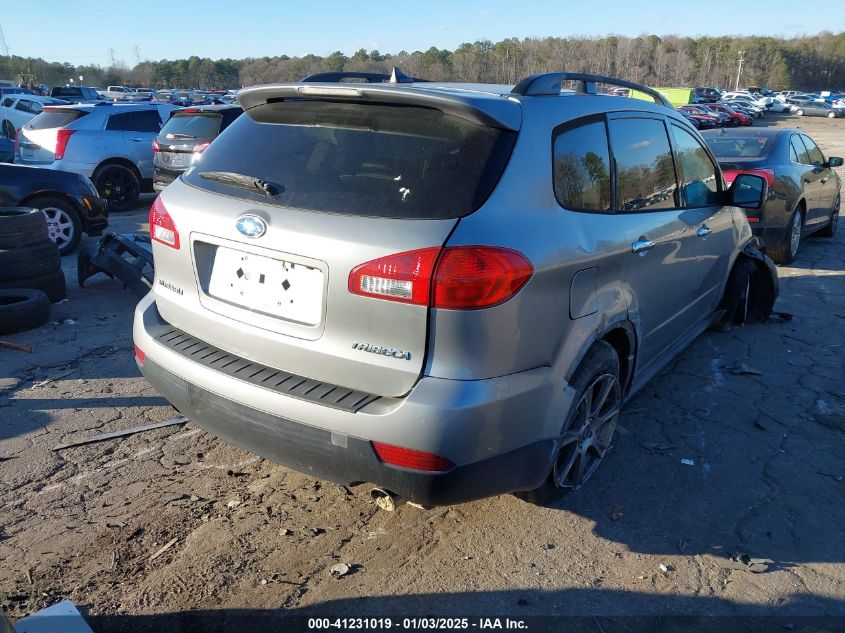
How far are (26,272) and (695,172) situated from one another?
5.44 metres

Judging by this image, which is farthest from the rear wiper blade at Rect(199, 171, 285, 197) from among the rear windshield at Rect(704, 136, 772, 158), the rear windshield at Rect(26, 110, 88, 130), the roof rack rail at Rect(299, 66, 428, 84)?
the rear windshield at Rect(26, 110, 88, 130)

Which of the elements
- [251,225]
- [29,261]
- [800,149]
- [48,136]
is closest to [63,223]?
[29,261]

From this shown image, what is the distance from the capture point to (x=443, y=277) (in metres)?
2.34

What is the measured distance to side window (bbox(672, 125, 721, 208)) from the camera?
427 cm

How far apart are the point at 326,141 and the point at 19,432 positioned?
102 inches

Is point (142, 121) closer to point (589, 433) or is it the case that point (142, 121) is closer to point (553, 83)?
point (553, 83)

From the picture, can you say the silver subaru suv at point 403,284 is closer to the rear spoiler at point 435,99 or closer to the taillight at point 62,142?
the rear spoiler at point 435,99

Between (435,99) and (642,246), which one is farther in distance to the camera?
(642,246)

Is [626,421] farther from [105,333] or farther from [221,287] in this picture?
[105,333]

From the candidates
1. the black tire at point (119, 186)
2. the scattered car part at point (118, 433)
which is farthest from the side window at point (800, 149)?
the black tire at point (119, 186)

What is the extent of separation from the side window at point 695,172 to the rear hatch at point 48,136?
35.1 ft

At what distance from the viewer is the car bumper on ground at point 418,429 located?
7.79 feet

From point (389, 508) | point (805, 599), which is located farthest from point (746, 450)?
point (389, 508)

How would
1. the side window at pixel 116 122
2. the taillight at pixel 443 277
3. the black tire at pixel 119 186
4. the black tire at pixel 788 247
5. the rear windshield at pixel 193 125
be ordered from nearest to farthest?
the taillight at pixel 443 277, the black tire at pixel 788 247, the rear windshield at pixel 193 125, the black tire at pixel 119 186, the side window at pixel 116 122
